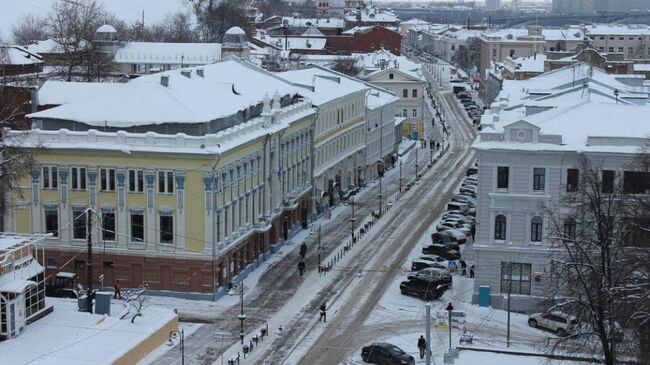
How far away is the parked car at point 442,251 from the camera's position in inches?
2251

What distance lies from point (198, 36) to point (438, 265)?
122 metres

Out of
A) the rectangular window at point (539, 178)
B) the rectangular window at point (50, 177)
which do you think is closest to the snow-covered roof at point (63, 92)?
the rectangular window at point (50, 177)

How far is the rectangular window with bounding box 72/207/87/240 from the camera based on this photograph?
49094mm

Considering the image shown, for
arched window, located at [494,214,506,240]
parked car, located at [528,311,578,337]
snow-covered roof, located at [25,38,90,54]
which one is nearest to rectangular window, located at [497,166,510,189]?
arched window, located at [494,214,506,240]

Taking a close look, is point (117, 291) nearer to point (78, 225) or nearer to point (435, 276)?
point (78, 225)

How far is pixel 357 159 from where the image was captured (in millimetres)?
81438

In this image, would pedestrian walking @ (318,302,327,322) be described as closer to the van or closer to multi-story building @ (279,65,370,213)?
multi-story building @ (279,65,370,213)

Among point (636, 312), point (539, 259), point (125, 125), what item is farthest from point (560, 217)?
point (125, 125)

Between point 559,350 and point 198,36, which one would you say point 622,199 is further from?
point 198,36

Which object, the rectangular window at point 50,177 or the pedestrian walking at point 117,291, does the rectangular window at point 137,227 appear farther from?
the rectangular window at point 50,177

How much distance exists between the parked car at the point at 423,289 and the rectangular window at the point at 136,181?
42.2 ft

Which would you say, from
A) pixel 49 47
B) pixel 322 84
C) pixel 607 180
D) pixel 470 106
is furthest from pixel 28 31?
pixel 607 180

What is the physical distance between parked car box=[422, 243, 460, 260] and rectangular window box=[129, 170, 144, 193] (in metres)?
17.0

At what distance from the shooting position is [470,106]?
13975cm
